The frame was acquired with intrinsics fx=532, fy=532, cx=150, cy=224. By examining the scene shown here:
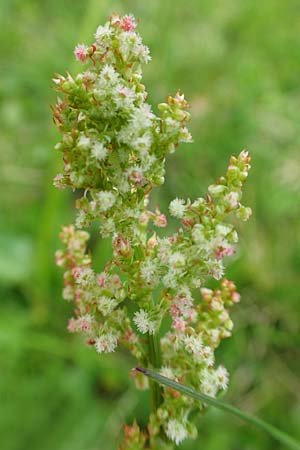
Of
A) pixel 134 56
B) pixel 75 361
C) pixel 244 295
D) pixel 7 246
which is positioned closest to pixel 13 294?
pixel 7 246

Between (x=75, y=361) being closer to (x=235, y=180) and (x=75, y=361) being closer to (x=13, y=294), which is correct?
(x=13, y=294)

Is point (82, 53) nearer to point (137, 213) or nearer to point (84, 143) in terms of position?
point (84, 143)

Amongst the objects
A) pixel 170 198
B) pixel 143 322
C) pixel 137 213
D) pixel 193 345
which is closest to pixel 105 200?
pixel 137 213

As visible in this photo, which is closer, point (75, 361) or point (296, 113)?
point (75, 361)

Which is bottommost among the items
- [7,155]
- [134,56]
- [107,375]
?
[107,375]

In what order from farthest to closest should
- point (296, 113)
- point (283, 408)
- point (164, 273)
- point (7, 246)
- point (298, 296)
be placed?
point (296, 113) < point (7, 246) < point (298, 296) < point (283, 408) < point (164, 273)

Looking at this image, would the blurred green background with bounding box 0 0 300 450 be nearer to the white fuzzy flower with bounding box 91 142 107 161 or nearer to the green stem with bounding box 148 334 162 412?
the green stem with bounding box 148 334 162 412

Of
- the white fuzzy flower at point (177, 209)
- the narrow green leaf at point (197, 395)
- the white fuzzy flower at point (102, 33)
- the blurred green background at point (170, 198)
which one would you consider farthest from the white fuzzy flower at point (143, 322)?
the blurred green background at point (170, 198)

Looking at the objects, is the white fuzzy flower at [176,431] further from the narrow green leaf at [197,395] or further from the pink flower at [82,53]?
the pink flower at [82,53]
